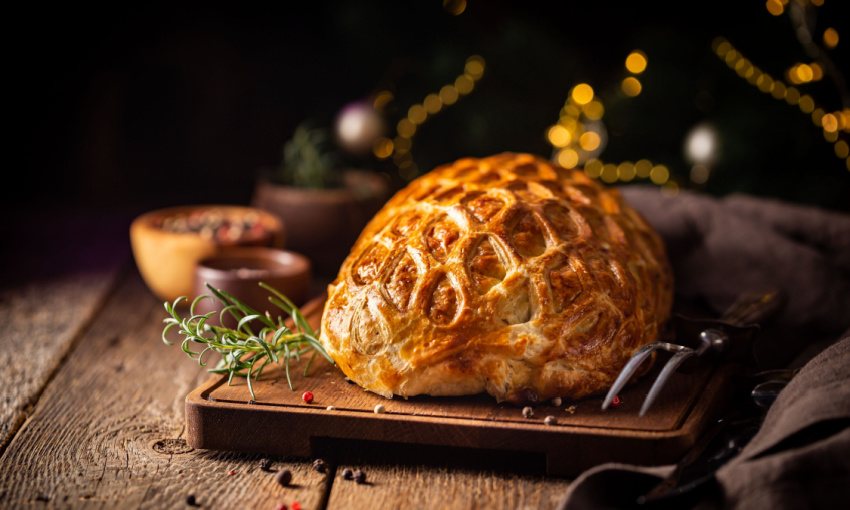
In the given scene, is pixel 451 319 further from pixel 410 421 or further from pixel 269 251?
pixel 269 251

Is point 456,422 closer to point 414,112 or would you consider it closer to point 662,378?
point 662,378

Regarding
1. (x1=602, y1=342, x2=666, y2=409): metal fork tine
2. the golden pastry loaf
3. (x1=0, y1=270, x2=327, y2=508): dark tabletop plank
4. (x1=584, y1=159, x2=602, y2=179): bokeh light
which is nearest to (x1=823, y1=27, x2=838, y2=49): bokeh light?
(x1=584, y1=159, x2=602, y2=179): bokeh light

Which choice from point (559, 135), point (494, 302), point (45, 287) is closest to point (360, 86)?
point (559, 135)

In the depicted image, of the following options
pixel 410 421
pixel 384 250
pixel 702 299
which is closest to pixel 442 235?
pixel 384 250

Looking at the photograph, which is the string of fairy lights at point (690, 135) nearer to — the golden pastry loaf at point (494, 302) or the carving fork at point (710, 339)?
the carving fork at point (710, 339)

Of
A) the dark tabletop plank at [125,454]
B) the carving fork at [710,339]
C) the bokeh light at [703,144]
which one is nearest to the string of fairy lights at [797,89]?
the bokeh light at [703,144]

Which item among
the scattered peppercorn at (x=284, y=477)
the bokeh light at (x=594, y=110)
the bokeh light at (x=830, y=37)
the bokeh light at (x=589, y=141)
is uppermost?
the bokeh light at (x=830, y=37)
